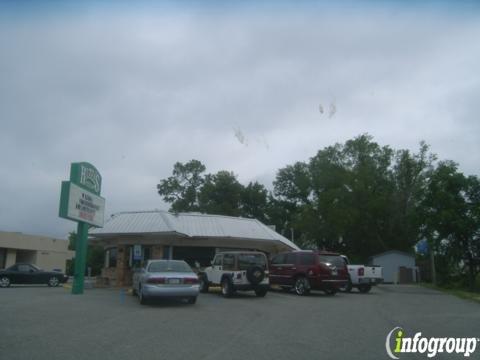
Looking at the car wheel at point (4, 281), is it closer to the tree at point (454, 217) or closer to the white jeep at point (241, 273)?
the white jeep at point (241, 273)

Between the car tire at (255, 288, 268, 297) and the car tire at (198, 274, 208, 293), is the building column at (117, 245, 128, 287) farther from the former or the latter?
the car tire at (255, 288, 268, 297)

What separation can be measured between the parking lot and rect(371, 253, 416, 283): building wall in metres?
25.8

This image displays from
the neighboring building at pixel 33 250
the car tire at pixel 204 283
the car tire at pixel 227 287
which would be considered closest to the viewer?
the car tire at pixel 227 287

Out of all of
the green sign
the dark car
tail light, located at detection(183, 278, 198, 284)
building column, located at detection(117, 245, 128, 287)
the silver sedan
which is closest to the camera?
the silver sedan

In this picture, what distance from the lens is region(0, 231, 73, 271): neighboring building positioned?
43.2 m

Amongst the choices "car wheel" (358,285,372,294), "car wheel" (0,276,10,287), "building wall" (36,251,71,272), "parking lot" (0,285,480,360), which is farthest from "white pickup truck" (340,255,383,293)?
"building wall" (36,251,71,272)

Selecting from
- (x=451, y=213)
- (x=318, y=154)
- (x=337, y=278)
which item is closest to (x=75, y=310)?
(x=337, y=278)

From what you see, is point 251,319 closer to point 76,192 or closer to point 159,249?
point 76,192

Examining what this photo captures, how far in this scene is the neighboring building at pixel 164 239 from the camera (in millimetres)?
25797

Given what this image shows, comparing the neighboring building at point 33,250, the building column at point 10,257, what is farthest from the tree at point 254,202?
the building column at point 10,257

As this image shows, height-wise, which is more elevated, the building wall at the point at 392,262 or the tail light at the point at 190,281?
the building wall at the point at 392,262

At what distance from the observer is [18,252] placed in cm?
4653

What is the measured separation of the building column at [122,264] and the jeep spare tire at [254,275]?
11316 millimetres

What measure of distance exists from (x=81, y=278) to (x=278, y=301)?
8408 millimetres
